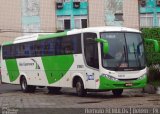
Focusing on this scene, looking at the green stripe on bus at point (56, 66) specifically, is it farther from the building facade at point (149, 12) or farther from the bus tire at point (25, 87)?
the building facade at point (149, 12)

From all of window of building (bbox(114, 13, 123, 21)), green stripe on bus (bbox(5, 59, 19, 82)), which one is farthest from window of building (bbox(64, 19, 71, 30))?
green stripe on bus (bbox(5, 59, 19, 82))

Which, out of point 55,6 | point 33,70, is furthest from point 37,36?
point 55,6

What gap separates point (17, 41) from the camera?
94.7 feet

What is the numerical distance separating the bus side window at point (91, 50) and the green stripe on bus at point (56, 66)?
1.43m

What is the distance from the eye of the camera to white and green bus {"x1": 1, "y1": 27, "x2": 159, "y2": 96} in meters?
20.8

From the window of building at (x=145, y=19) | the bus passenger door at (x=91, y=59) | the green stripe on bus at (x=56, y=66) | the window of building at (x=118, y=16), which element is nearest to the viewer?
the bus passenger door at (x=91, y=59)

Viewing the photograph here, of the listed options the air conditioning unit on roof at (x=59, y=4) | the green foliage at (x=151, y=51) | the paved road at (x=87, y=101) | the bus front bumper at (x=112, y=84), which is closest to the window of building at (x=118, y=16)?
the air conditioning unit on roof at (x=59, y=4)

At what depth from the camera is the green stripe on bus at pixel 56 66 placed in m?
23.3

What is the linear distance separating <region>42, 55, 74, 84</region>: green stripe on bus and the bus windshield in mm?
2548

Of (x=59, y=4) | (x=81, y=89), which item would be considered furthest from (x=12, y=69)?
(x=59, y=4)

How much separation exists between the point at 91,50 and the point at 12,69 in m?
9.49

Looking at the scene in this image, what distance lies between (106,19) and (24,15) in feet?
28.3

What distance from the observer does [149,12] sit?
5144cm

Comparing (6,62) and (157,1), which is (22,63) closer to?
(6,62)
